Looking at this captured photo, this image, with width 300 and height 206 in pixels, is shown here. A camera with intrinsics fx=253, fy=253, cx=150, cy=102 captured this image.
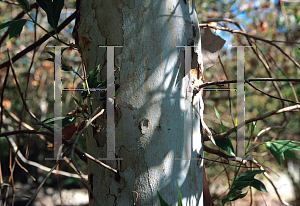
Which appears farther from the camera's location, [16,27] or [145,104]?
[16,27]

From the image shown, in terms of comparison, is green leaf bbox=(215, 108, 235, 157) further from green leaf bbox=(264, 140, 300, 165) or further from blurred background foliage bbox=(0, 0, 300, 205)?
blurred background foliage bbox=(0, 0, 300, 205)

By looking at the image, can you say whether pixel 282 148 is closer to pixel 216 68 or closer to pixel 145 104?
pixel 145 104

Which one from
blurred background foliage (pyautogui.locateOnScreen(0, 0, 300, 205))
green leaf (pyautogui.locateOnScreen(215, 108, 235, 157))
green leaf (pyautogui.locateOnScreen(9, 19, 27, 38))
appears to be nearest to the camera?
green leaf (pyautogui.locateOnScreen(9, 19, 27, 38))

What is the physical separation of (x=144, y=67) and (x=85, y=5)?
227 millimetres

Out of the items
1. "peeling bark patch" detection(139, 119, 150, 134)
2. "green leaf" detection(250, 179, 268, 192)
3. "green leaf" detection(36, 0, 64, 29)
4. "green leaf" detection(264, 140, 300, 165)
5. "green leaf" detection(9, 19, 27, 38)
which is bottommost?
"green leaf" detection(250, 179, 268, 192)

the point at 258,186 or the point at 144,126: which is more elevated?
the point at 144,126

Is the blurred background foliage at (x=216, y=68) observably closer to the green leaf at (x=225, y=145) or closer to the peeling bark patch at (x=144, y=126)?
the green leaf at (x=225, y=145)

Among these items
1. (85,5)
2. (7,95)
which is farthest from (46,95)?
(85,5)

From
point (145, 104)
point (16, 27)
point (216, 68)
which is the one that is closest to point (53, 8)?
point (16, 27)

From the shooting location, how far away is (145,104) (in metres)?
0.54

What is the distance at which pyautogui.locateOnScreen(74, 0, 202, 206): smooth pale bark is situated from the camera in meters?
0.53

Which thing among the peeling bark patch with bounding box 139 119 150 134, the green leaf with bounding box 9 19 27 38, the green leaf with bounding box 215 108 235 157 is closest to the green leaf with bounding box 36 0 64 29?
the green leaf with bounding box 9 19 27 38

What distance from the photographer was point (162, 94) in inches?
21.7

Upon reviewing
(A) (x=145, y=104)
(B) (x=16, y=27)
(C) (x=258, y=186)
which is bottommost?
(C) (x=258, y=186)
